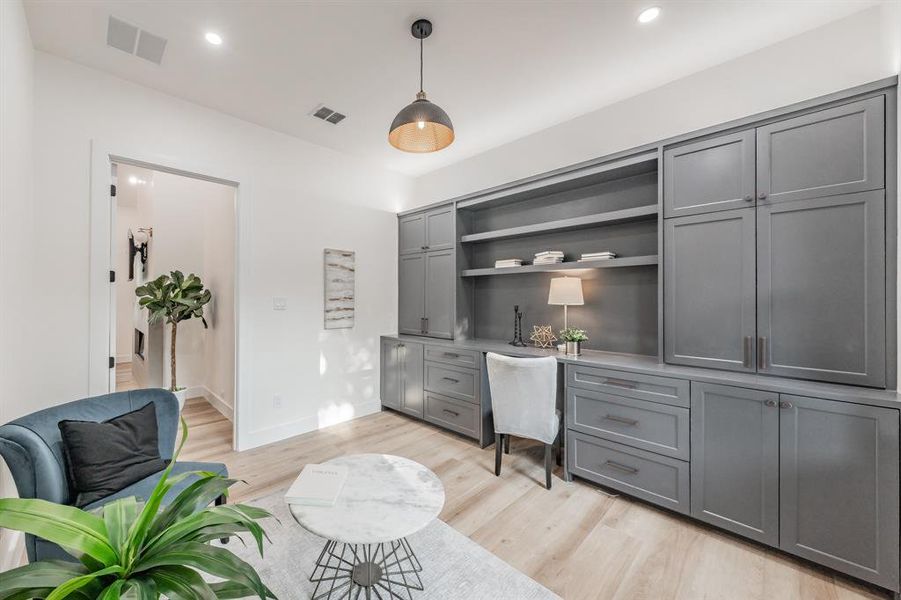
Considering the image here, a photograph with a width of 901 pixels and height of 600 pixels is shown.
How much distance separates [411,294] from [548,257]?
68.5 inches

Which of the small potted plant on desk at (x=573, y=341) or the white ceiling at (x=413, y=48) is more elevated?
the white ceiling at (x=413, y=48)

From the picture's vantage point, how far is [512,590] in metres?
1.70

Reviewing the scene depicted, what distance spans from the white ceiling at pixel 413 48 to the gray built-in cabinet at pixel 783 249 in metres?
0.68

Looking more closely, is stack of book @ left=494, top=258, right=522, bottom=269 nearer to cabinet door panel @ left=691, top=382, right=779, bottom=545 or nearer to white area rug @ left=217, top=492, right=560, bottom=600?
cabinet door panel @ left=691, top=382, right=779, bottom=545

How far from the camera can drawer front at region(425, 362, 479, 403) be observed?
10.9ft

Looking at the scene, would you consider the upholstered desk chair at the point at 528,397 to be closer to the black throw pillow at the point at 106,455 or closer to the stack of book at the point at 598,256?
the stack of book at the point at 598,256

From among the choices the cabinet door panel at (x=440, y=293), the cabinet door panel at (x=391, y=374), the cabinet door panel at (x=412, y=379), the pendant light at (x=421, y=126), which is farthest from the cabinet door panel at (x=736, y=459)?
the cabinet door panel at (x=391, y=374)

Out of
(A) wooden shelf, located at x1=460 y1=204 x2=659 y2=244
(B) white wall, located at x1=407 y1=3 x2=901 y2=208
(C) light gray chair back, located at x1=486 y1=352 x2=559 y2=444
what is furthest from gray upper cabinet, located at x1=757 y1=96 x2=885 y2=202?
(C) light gray chair back, located at x1=486 y1=352 x2=559 y2=444

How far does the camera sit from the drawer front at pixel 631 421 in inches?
87.4

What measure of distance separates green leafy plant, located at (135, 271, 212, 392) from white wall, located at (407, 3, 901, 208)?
3474 millimetres

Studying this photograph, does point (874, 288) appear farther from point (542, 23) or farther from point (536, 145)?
point (536, 145)

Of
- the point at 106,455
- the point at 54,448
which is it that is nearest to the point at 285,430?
the point at 106,455

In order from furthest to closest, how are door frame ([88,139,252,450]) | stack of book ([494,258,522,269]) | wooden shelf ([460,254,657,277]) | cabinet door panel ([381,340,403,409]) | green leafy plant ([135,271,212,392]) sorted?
cabinet door panel ([381,340,403,409]), green leafy plant ([135,271,212,392]), stack of book ([494,258,522,269]), wooden shelf ([460,254,657,277]), door frame ([88,139,252,450])

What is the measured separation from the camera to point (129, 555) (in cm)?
78
